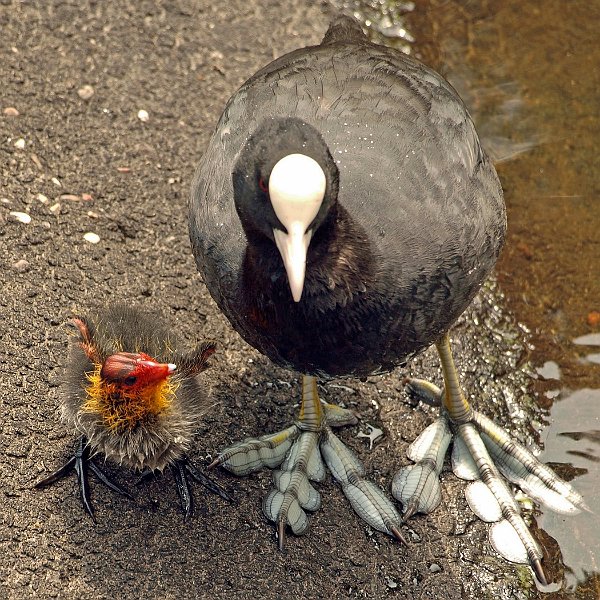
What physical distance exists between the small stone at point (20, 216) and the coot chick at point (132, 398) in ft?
2.69

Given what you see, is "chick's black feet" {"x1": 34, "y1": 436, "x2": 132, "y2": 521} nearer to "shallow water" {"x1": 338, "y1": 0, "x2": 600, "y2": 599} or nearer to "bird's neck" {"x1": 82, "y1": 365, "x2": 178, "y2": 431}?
"bird's neck" {"x1": 82, "y1": 365, "x2": 178, "y2": 431}

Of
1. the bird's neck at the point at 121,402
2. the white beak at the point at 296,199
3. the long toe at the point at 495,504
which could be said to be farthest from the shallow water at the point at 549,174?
Answer: the white beak at the point at 296,199

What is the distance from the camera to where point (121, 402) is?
3.52m

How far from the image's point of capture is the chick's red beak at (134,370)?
134 inches

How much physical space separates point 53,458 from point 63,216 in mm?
1256

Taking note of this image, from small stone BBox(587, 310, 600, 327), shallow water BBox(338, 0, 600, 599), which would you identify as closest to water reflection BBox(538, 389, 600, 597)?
shallow water BBox(338, 0, 600, 599)

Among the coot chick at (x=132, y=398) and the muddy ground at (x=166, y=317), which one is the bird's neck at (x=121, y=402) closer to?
the coot chick at (x=132, y=398)

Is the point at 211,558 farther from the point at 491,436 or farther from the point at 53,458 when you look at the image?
the point at 491,436

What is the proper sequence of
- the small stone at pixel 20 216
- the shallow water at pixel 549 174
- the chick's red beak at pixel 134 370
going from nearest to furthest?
the chick's red beak at pixel 134 370, the shallow water at pixel 549 174, the small stone at pixel 20 216

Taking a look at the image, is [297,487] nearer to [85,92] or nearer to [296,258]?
[296,258]

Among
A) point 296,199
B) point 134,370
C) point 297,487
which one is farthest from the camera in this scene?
point 297,487

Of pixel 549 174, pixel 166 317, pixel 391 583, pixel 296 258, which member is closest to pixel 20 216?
pixel 166 317

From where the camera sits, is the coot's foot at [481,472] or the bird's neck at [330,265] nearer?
the bird's neck at [330,265]

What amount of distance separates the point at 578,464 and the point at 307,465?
1.15m
